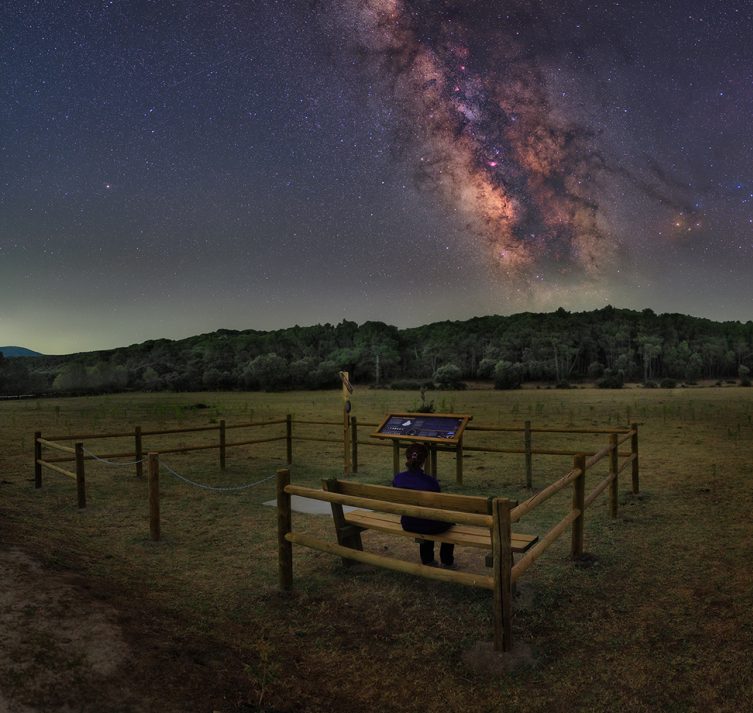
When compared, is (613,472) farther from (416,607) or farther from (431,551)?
(416,607)

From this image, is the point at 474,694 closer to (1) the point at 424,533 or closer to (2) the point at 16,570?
(1) the point at 424,533

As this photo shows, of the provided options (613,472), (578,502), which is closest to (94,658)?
(578,502)

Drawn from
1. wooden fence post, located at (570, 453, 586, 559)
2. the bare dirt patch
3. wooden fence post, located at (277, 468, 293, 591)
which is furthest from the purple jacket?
the bare dirt patch

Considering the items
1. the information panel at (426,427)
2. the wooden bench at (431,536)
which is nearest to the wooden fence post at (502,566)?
the wooden bench at (431,536)

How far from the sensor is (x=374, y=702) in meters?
3.23

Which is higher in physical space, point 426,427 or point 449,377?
point 426,427

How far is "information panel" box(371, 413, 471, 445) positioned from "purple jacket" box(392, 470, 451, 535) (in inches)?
117

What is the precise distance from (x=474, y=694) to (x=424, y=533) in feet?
5.16

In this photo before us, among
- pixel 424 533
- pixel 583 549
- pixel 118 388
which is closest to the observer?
pixel 424 533

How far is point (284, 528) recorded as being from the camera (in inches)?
187

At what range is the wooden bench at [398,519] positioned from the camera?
12.8 ft

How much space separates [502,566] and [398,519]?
1.87 metres

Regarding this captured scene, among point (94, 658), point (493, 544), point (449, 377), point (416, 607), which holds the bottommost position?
point (416, 607)

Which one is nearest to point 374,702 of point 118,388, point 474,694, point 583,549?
point 474,694
